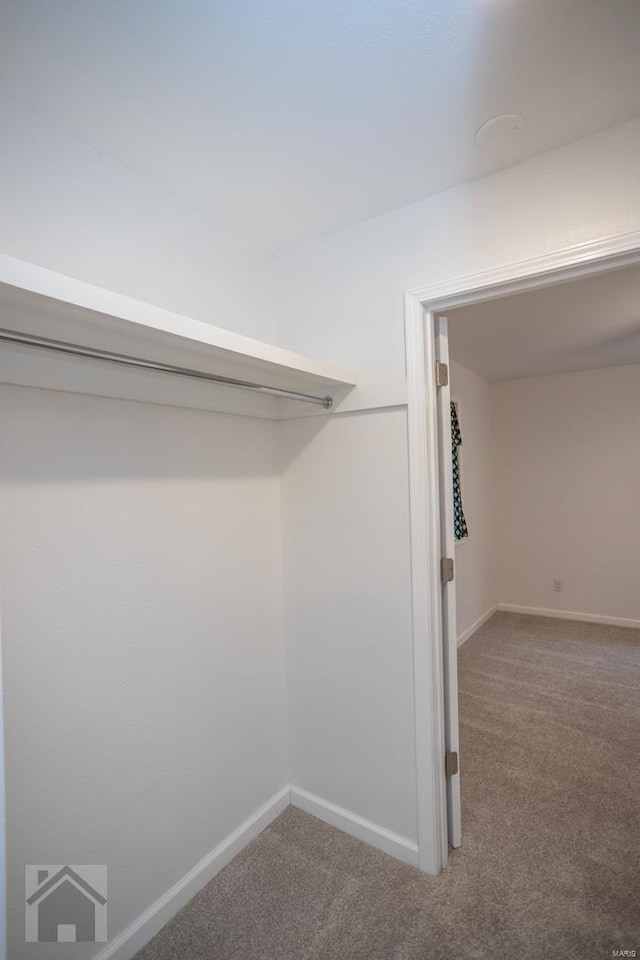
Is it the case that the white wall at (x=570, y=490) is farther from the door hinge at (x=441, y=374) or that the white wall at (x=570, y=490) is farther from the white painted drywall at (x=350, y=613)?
the white painted drywall at (x=350, y=613)

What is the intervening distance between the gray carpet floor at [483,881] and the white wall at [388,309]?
22 cm

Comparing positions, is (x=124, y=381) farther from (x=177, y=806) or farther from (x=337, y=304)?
(x=177, y=806)

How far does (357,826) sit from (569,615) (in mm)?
3550

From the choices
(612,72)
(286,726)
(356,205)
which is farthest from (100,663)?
(612,72)

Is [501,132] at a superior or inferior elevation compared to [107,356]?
superior

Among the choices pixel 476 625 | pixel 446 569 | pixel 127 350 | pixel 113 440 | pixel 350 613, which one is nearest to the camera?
pixel 127 350

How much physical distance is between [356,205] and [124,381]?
106cm

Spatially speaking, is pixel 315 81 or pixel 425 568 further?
pixel 425 568

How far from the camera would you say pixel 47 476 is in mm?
1202

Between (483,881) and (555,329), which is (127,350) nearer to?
(483,881)

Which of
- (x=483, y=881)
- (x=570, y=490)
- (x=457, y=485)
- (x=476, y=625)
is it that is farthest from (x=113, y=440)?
(x=570, y=490)

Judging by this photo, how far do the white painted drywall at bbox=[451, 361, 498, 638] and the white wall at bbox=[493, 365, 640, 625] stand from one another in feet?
0.67

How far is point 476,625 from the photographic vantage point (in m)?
4.18

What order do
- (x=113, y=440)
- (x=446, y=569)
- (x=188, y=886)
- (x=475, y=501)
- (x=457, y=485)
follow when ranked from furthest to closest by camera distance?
(x=475, y=501) < (x=457, y=485) < (x=446, y=569) < (x=188, y=886) < (x=113, y=440)
